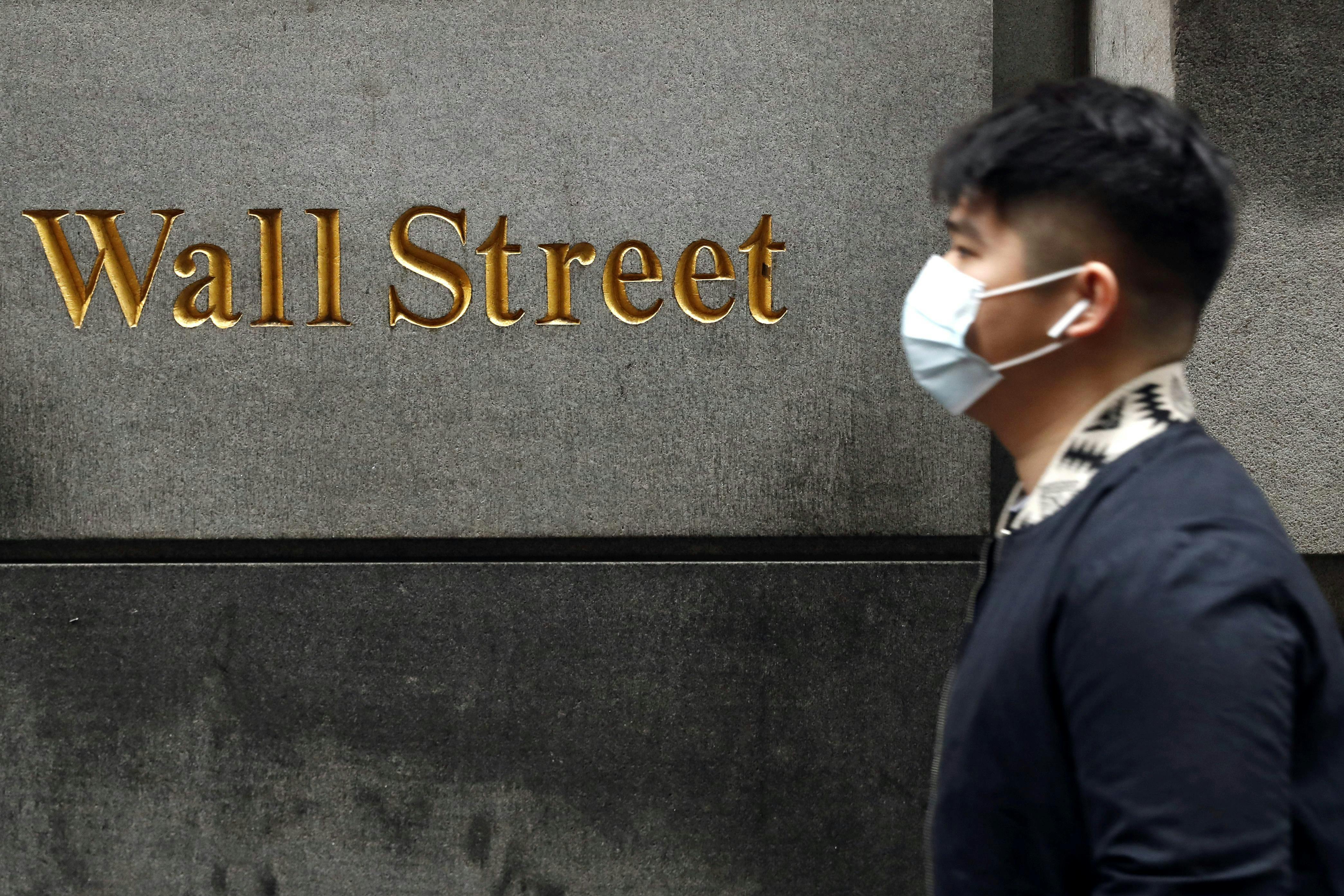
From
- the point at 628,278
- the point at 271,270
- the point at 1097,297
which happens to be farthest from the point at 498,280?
the point at 1097,297

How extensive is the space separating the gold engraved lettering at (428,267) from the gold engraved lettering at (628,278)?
18.1 inches

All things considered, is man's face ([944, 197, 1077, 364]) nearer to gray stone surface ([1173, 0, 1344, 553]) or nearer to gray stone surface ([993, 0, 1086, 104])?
gray stone surface ([1173, 0, 1344, 553])

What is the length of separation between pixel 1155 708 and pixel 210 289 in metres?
3.46

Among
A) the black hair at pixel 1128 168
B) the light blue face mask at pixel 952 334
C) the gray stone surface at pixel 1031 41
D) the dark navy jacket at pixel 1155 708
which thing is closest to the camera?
the dark navy jacket at pixel 1155 708

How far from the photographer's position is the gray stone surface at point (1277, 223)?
138 inches

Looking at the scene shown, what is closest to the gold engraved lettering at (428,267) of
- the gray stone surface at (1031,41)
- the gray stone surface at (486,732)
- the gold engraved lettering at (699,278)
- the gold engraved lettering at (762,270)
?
the gold engraved lettering at (699,278)

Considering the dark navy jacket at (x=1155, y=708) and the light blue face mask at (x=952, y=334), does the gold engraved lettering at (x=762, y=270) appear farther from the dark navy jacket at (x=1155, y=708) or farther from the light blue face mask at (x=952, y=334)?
the dark navy jacket at (x=1155, y=708)

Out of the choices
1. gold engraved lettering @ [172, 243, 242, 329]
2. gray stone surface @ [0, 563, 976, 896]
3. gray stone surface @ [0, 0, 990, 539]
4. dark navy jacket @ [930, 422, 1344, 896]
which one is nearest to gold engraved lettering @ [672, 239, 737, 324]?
gray stone surface @ [0, 0, 990, 539]

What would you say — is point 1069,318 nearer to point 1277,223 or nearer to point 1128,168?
point 1128,168

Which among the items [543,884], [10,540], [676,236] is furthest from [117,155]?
[543,884]

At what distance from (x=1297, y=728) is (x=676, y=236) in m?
2.88

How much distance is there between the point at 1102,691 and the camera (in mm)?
1040

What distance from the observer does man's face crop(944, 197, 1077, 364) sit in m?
1.29

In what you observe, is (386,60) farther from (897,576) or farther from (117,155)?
(897,576)
